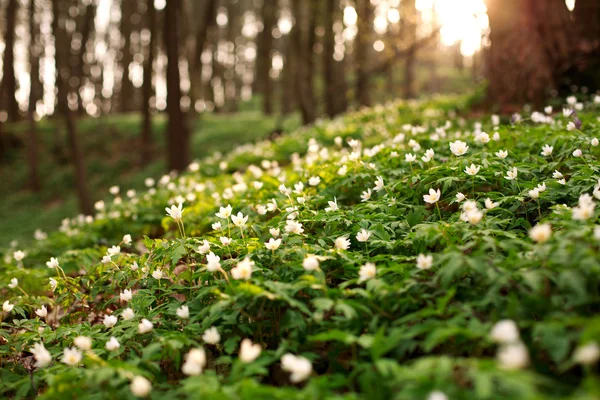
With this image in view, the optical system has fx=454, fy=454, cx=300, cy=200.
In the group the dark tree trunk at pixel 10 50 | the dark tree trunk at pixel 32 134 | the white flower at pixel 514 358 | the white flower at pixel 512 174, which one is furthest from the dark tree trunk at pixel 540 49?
the dark tree trunk at pixel 10 50

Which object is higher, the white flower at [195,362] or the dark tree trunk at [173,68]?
the dark tree trunk at [173,68]

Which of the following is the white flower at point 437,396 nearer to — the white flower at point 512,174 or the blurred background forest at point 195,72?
the white flower at point 512,174

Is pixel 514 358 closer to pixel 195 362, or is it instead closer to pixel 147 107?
pixel 195 362

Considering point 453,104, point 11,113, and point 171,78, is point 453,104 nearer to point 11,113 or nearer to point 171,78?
point 171,78

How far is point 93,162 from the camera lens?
65.2 ft

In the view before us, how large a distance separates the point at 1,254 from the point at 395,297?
6329 millimetres

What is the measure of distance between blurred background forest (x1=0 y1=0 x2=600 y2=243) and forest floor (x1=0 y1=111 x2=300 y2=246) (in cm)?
8

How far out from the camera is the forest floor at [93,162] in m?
15.7

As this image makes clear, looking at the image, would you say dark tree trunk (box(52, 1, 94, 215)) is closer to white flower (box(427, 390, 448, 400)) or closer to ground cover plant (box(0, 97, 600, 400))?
ground cover plant (box(0, 97, 600, 400))

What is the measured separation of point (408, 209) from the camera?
11.0 feet

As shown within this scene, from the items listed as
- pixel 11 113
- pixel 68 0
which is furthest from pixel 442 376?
pixel 11 113

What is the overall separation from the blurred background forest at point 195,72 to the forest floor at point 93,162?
8cm

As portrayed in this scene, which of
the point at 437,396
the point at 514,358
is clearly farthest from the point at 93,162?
the point at 514,358

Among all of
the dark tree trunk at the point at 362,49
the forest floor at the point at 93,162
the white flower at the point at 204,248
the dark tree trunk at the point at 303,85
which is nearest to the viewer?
the white flower at the point at 204,248
